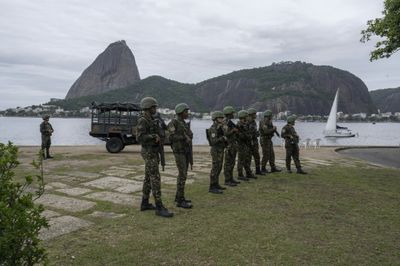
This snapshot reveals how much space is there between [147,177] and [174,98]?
151 metres

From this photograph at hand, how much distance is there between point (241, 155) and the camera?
1016 cm

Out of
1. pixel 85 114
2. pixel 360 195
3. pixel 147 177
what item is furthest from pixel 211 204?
pixel 85 114

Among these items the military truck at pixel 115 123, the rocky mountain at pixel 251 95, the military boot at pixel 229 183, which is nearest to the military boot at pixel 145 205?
the military boot at pixel 229 183

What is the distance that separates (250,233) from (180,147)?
7.46 feet

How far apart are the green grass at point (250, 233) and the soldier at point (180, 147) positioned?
24 centimetres

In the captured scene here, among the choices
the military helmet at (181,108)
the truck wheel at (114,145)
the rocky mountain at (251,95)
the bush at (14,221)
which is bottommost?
the truck wheel at (114,145)

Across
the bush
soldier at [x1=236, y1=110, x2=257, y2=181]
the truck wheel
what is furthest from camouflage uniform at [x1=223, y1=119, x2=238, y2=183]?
the truck wheel

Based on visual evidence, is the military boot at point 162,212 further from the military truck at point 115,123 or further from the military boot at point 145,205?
the military truck at point 115,123

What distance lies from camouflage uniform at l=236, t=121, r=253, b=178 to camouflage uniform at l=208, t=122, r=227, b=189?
1642mm

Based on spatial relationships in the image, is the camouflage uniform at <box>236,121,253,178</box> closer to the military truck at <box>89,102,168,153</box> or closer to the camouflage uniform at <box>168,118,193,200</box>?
the camouflage uniform at <box>168,118,193,200</box>

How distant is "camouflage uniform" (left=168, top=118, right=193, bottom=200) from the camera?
22.9 ft

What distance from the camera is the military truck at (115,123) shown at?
54.4ft

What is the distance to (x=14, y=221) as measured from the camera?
240 centimetres

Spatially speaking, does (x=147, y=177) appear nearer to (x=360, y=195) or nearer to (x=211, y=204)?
(x=211, y=204)
